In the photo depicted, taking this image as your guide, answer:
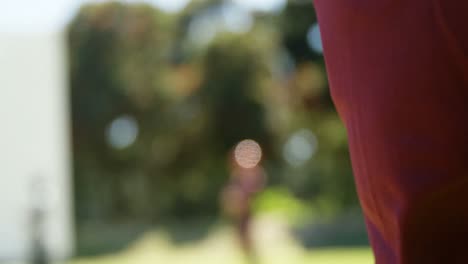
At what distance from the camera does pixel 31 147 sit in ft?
40.4

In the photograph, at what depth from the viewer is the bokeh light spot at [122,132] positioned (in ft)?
54.0

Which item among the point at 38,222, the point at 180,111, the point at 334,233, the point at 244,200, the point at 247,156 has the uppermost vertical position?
the point at 180,111

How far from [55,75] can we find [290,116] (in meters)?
6.01

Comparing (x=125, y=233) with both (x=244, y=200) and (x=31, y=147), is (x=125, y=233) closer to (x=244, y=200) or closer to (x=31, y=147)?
(x=31, y=147)

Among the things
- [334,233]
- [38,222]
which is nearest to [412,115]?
[38,222]

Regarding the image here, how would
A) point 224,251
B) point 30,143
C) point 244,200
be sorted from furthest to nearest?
point 224,251 → point 30,143 → point 244,200

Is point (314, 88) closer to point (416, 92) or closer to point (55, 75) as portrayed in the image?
point (55, 75)

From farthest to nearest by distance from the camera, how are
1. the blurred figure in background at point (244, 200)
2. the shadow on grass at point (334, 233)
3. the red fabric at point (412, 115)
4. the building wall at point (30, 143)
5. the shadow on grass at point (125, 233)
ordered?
the shadow on grass at point (125, 233), the shadow on grass at point (334, 233), the building wall at point (30, 143), the blurred figure in background at point (244, 200), the red fabric at point (412, 115)

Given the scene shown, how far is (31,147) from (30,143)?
2.5 inches

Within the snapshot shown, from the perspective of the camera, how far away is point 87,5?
53.9 ft

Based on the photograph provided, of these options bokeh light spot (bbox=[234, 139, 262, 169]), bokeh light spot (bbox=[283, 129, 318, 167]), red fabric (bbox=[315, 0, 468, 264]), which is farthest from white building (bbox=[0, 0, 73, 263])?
red fabric (bbox=[315, 0, 468, 264])

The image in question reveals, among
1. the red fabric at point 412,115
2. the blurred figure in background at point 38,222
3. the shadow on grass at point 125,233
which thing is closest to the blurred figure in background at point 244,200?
the blurred figure in background at point 38,222

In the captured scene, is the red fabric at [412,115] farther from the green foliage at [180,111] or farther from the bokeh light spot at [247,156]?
the green foliage at [180,111]

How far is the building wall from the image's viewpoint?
12094 mm
